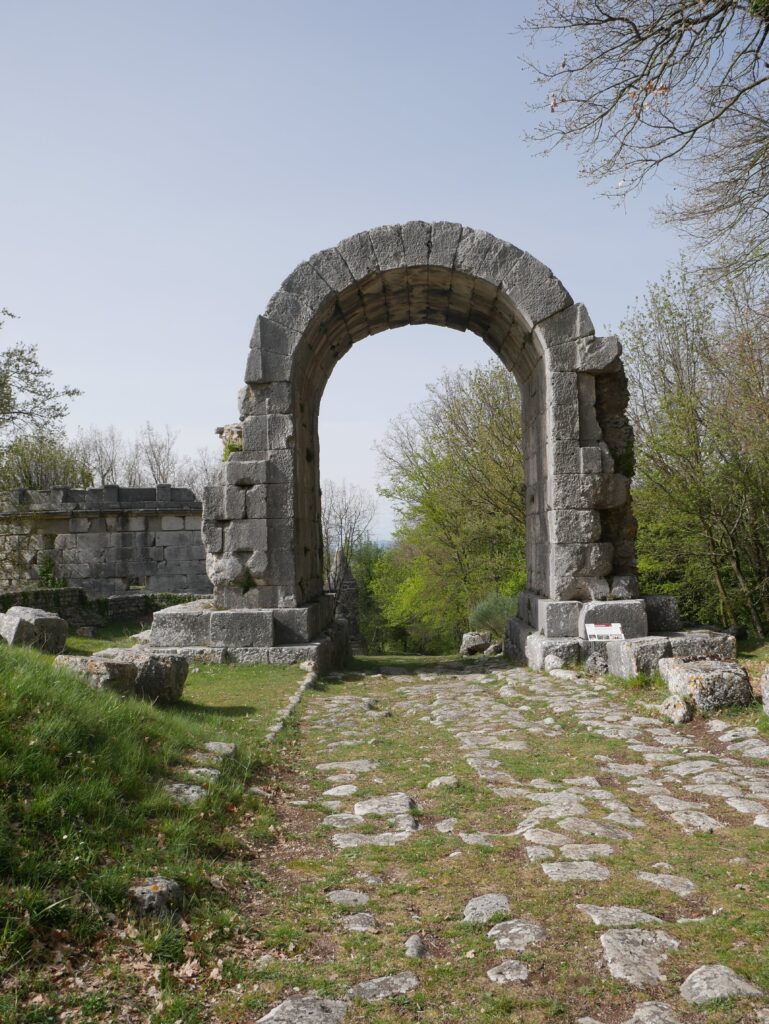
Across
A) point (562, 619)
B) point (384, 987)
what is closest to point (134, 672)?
point (384, 987)

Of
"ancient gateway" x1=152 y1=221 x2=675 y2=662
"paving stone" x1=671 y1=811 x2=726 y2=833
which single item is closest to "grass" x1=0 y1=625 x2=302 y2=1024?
"paving stone" x1=671 y1=811 x2=726 y2=833

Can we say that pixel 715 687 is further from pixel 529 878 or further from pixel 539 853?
pixel 529 878

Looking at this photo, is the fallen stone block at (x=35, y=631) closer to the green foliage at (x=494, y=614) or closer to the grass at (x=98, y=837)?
the grass at (x=98, y=837)

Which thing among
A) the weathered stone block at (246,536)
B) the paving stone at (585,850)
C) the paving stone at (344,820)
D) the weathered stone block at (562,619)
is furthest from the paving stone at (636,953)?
the weathered stone block at (246,536)

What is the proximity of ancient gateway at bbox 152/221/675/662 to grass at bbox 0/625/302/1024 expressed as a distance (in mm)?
4938

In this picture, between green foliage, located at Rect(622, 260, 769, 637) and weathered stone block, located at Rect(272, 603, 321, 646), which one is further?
green foliage, located at Rect(622, 260, 769, 637)

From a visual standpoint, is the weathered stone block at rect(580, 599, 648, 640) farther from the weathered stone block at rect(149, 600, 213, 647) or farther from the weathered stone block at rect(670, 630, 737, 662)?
the weathered stone block at rect(149, 600, 213, 647)

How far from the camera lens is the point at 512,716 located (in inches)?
293

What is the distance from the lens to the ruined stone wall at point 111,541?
68.3ft

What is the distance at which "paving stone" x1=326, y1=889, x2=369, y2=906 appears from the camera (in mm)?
3422

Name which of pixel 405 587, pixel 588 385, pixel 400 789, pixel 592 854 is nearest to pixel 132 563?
pixel 405 587

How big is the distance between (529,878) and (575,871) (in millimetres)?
223

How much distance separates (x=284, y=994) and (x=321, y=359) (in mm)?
10236

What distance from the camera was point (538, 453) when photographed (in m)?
11.3
